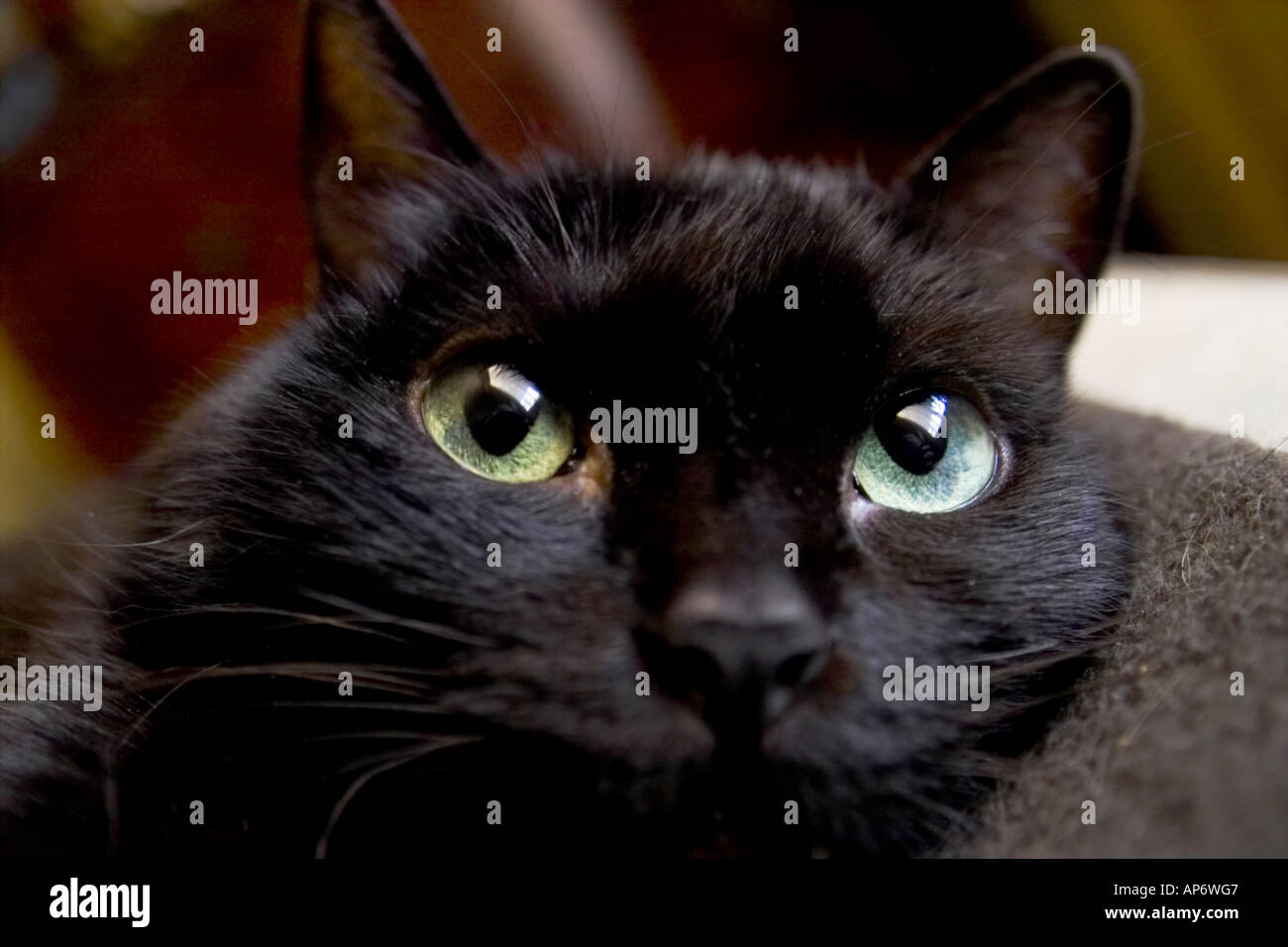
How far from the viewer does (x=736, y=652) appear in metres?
0.70

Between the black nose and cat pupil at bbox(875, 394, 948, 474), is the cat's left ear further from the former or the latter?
the black nose

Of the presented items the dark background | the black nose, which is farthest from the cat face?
the dark background

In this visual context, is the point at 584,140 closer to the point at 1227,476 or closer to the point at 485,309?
the point at 485,309

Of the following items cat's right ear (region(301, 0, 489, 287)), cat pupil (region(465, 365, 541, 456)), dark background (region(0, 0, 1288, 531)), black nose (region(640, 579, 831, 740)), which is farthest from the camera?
dark background (region(0, 0, 1288, 531))

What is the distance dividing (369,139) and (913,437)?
755 millimetres

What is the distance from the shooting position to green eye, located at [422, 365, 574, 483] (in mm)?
918

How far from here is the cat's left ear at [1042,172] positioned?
1.20m

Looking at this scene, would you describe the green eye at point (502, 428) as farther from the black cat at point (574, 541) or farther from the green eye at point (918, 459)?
the green eye at point (918, 459)

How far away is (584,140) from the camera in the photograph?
4.48ft

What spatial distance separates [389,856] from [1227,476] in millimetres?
876

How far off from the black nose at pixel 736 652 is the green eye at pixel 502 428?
0.25 meters

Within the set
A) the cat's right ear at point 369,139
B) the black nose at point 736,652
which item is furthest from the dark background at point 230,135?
the black nose at point 736,652

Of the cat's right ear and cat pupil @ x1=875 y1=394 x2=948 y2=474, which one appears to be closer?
cat pupil @ x1=875 y1=394 x2=948 y2=474
